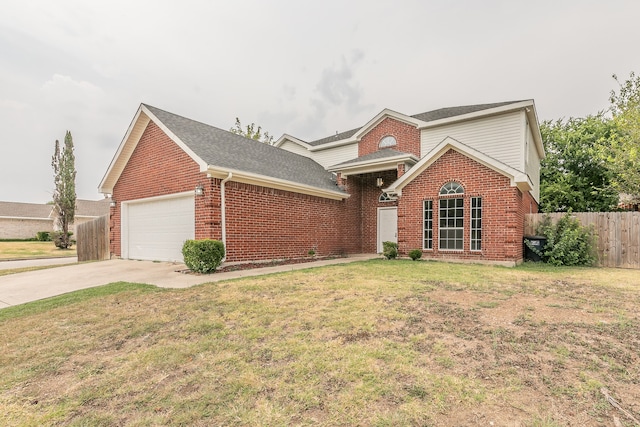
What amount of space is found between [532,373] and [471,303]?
2115 millimetres

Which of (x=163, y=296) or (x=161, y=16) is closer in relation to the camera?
(x=163, y=296)

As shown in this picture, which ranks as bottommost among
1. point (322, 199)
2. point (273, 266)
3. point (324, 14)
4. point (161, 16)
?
point (273, 266)

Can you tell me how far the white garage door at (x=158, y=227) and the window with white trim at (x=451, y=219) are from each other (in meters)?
8.79

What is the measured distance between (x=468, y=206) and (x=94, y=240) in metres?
16.5

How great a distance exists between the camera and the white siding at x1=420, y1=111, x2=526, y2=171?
447 inches

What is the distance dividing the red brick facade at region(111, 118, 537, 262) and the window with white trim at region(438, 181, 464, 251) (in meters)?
0.16

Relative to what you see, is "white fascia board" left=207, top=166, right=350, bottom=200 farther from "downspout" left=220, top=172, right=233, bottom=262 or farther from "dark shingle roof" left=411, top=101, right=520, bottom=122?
"dark shingle roof" left=411, top=101, right=520, bottom=122

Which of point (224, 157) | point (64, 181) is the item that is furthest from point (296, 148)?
point (64, 181)

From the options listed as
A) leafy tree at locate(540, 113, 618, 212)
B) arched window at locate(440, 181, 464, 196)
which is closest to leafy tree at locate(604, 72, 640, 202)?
leafy tree at locate(540, 113, 618, 212)

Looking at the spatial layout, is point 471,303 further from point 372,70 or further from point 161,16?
point 372,70

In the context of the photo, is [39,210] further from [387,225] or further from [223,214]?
[387,225]

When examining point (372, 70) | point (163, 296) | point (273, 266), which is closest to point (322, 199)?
point (273, 266)

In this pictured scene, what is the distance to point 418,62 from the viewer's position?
49.2 ft

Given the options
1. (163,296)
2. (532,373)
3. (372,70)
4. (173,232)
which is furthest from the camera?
(372,70)
